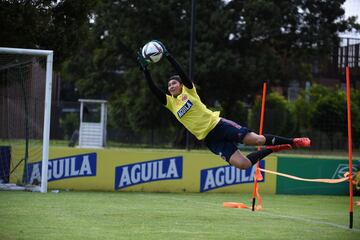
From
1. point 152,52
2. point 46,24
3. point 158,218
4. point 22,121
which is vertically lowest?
point 158,218

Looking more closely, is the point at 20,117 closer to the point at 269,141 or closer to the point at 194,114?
→ the point at 194,114

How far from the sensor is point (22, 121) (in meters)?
16.3

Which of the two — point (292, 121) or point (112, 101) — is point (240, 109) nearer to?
point (292, 121)

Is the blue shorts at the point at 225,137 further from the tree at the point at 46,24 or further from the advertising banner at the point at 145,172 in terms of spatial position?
the tree at the point at 46,24

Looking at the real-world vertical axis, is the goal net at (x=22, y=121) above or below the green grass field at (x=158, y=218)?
above

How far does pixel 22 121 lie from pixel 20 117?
0.11 m

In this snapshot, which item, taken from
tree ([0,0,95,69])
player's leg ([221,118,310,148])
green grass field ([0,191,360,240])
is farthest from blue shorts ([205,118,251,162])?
tree ([0,0,95,69])

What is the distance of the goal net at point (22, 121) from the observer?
16.3 m

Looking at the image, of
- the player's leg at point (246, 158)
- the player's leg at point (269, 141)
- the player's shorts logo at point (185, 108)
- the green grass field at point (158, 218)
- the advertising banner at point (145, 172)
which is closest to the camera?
the green grass field at point (158, 218)

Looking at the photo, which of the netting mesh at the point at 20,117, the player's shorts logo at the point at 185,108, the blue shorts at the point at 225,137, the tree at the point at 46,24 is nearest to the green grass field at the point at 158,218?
the blue shorts at the point at 225,137

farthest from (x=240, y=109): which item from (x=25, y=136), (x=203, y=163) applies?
(x=25, y=136)

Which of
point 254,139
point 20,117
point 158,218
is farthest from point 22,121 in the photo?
point 254,139

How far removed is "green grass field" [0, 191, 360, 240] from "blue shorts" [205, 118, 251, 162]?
3.82 feet

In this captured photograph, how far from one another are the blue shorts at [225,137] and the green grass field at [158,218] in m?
1.16
